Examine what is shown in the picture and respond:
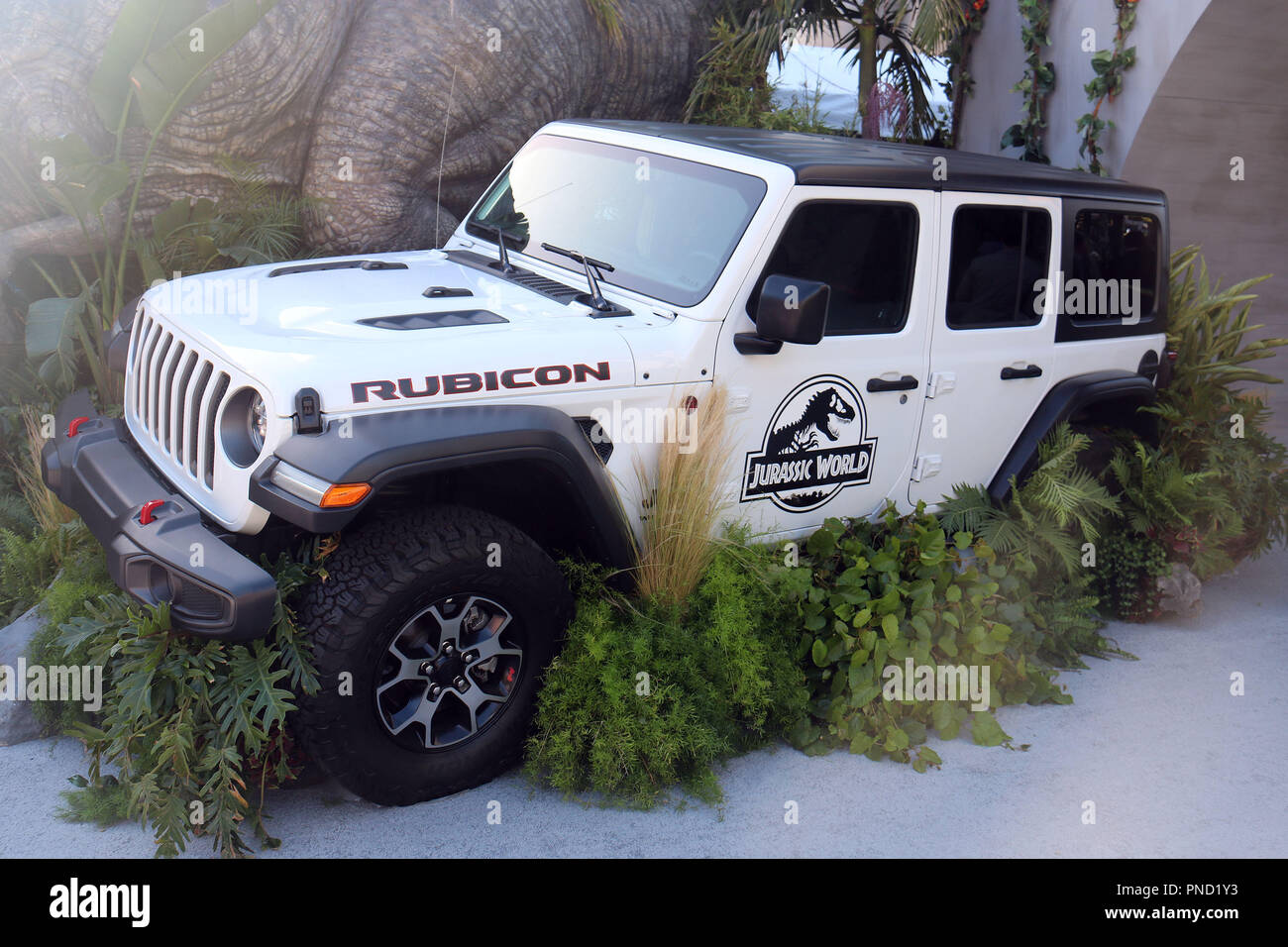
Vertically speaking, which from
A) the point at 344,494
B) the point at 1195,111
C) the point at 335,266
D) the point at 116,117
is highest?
the point at 1195,111

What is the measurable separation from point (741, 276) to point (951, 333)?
3.66 feet

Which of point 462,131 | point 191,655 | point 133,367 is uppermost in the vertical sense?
point 462,131

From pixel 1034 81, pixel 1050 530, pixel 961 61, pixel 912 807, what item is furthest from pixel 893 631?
pixel 961 61

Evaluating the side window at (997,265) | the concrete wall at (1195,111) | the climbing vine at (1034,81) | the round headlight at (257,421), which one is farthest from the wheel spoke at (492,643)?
the climbing vine at (1034,81)

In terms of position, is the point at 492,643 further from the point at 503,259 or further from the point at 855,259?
the point at 855,259

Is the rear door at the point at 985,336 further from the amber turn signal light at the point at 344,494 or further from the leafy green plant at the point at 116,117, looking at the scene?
the leafy green plant at the point at 116,117

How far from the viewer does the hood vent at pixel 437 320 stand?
334 centimetres

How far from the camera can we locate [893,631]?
3.91 m

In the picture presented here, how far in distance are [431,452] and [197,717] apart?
3.34 ft

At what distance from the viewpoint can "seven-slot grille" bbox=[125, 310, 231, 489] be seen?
319 centimetres

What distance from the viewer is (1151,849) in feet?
11.4

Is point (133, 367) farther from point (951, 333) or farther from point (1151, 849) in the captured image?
point (1151, 849)

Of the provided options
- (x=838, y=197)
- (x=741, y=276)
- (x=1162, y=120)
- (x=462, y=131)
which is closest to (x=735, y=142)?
→ (x=838, y=197)

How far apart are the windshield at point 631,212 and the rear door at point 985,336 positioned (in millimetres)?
972
